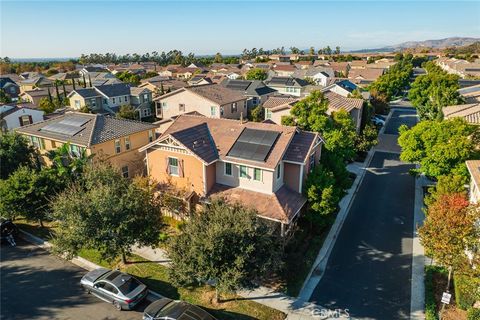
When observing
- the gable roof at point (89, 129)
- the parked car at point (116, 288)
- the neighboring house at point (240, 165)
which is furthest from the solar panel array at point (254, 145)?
the gable roof at point (89, 129)

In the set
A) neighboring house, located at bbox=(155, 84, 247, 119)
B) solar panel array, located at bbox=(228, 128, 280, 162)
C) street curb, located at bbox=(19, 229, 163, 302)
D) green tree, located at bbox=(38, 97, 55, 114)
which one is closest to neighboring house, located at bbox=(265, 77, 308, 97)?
neighboring house, located at bbox=(155, 84, 247, 119)

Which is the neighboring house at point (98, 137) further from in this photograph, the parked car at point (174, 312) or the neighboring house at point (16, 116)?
the parked car at point (174, 312)

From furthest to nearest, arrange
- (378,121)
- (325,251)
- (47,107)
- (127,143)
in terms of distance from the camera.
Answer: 1. (47,107)
2. (378,121)
3. (127,143)
4. (325,251)

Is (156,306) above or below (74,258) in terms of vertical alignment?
above

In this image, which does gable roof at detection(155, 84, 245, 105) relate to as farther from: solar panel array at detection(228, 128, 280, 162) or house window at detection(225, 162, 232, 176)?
house window at detection(225, 162, 232, 176)

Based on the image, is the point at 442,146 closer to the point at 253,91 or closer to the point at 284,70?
the point at 253,91

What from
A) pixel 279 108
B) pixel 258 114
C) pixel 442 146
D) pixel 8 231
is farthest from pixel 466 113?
pixel 8 231

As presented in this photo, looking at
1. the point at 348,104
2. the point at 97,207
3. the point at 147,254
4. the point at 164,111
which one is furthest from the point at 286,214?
the point at 164,111
